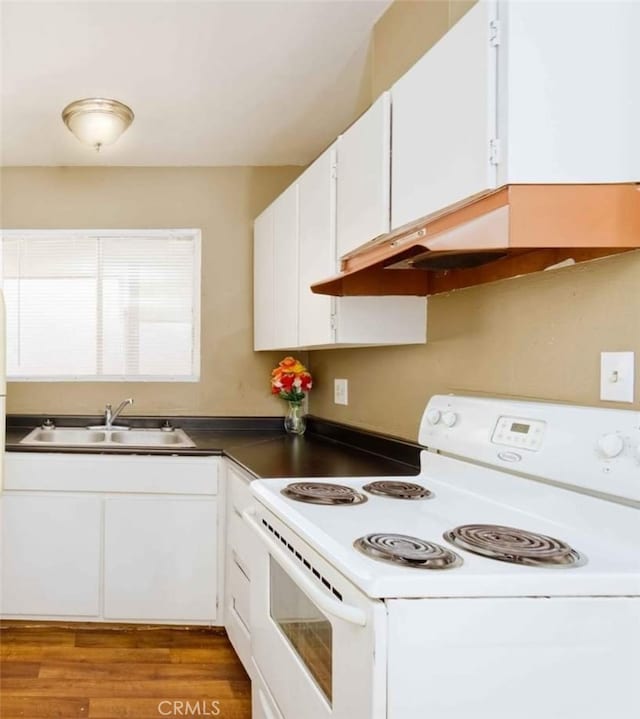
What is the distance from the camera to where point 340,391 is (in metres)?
2.78

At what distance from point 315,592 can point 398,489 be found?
1.82 feet

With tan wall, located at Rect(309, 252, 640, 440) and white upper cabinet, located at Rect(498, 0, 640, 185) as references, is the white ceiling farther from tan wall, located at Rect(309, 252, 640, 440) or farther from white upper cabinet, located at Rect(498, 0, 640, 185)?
tan wall, located at Rect(309, 252, 640, 440)

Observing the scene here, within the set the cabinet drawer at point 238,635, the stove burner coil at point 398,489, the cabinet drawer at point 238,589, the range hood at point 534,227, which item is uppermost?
the range hood at point 534,227

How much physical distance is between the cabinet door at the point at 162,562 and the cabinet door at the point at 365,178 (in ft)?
4.64

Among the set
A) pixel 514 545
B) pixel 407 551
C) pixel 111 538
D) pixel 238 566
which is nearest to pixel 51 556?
pixel 111 538

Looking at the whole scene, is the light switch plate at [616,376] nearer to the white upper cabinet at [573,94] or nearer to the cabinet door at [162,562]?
the white upper cabinet at [573,94]

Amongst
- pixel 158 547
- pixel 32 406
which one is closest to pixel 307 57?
pixel 158 547

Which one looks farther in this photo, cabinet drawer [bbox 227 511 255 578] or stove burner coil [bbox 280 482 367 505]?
cabinet drawer [bbox 227 511 255 578]

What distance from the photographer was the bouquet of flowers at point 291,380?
2953mm

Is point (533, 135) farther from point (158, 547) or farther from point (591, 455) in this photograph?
point (158, 547)

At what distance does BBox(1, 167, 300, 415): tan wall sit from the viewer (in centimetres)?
318

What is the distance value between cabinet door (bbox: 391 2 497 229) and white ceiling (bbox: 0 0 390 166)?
0.72 meters

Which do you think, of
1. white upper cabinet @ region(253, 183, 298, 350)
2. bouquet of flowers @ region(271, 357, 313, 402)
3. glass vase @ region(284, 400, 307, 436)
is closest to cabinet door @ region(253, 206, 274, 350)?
white upper cabinet @ region(253, 183, 298, 350)

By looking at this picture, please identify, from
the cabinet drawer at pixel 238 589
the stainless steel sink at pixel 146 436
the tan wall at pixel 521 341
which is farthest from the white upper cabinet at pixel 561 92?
the stainless steel sink at pixel 146 436
